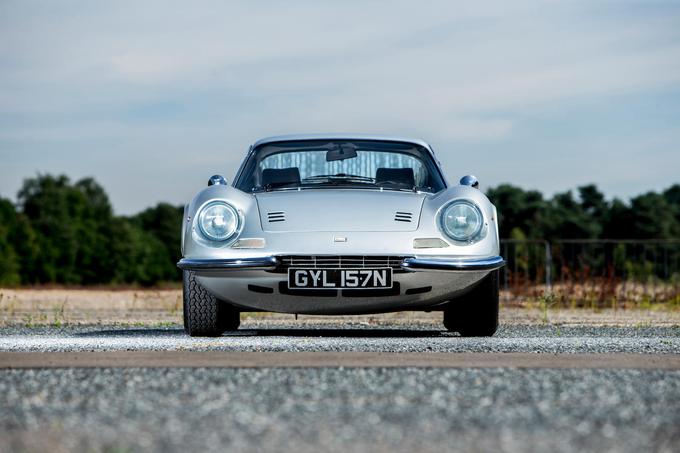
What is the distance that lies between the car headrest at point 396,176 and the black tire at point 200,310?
156cm

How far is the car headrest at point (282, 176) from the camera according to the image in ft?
27.7

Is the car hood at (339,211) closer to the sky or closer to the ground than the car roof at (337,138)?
closer to the ground

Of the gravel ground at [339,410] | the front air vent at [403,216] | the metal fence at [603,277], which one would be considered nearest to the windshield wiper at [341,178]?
the front air vent at [403,216]

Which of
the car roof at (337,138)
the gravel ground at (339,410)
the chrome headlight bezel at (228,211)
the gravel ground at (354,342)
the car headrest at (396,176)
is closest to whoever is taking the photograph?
the gravel ground at (339,410)

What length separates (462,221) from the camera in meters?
7.74

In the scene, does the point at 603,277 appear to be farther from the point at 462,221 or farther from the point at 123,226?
the point at 123,226

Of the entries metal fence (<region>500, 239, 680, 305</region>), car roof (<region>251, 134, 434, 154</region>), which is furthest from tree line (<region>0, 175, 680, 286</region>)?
car roof (<region>251, 134, 434, 154</region>)

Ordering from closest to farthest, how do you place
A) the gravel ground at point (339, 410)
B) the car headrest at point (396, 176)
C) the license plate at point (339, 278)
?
1. the gravel ground at point (339, 410)
2. the license plate at point (339, 278)
3. the car headrest at point (396, 176)

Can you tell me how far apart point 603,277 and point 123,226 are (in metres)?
81.6

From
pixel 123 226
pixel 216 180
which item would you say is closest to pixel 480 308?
pixel 216 180

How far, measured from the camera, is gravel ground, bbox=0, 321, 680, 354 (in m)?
6.55

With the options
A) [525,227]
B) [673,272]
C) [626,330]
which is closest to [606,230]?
[525,227]

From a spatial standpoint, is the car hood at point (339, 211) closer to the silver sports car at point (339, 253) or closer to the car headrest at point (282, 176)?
the silver sports car at point (339, 253)

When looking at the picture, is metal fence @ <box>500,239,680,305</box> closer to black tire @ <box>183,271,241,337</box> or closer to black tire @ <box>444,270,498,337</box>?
black tire @ <box>444,270,498,337</box>
